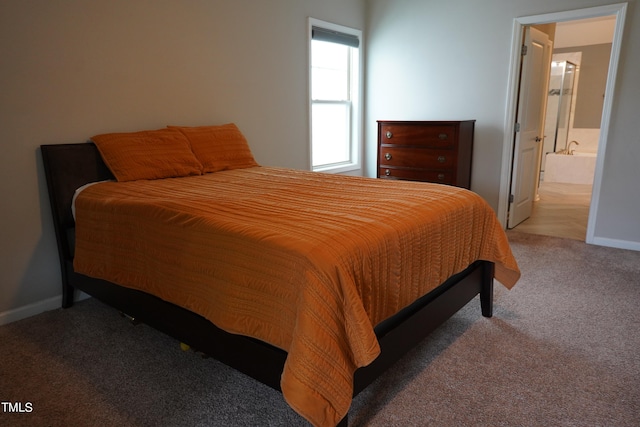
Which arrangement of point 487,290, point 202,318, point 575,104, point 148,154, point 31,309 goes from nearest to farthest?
1. point 202,318
2. point 487,290
3. point 31,309
4. point 148,154
5. point 575,104

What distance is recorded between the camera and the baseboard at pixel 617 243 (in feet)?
11.6

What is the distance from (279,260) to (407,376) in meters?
0.91

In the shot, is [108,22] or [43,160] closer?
[43,160]

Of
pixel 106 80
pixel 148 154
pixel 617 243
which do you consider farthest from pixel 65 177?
pixel 617 243

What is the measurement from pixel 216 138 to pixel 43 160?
1.09 m

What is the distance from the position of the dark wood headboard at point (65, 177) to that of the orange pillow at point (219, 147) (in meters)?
0.62

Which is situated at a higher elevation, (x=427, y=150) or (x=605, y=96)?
(x=605, y=96)

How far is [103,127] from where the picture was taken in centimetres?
269

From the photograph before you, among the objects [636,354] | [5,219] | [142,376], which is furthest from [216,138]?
[636,354]

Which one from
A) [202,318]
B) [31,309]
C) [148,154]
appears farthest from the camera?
[148,154]

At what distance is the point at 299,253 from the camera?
133 cm

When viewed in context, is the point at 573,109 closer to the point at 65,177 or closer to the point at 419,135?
the point at 419,135

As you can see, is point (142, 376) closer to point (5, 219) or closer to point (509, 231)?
point (5, 219)

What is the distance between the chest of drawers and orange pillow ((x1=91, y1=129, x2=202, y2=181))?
80.5 inches
